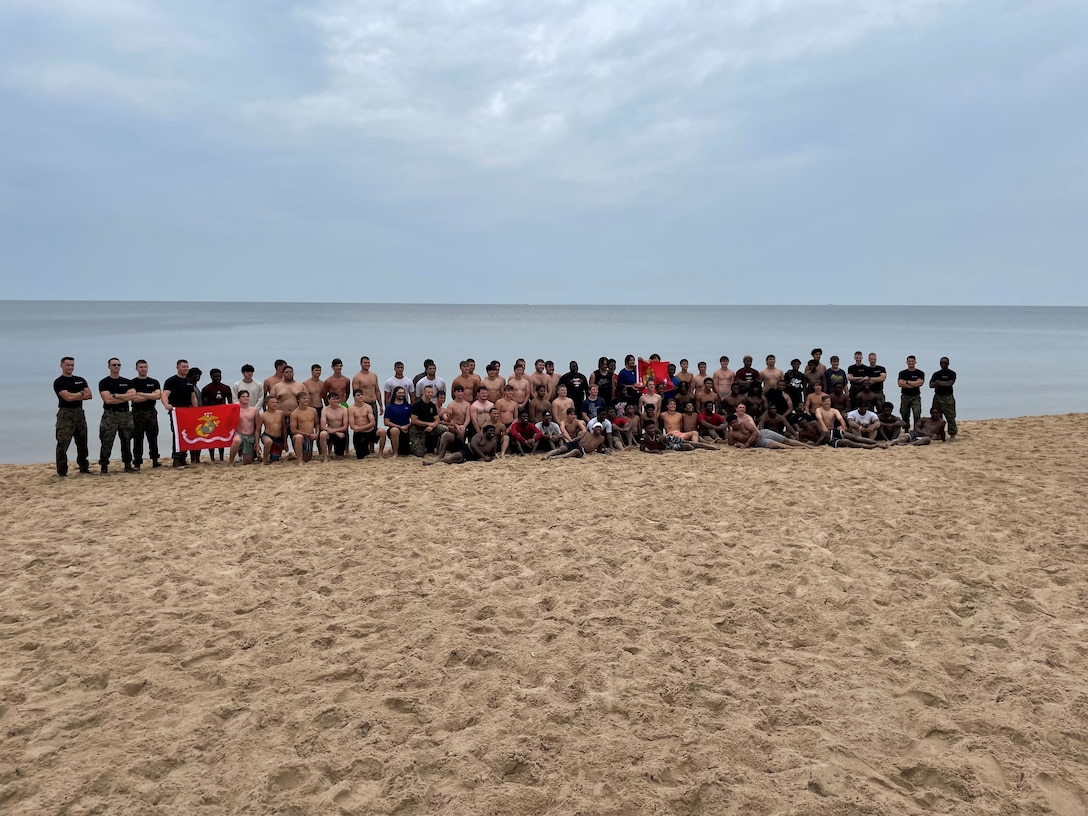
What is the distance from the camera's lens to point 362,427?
424 inches

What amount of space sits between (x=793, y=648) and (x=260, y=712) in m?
3.15

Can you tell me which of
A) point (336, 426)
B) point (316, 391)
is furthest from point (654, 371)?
point (316, 391)

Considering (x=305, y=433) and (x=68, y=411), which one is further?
(x=305, y=433)

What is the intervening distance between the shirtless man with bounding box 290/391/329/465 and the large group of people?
15 mm

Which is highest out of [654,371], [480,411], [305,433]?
[654,371]

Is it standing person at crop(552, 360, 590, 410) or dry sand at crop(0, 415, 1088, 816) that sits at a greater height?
standing person at crop(552, 360, 590, 410)

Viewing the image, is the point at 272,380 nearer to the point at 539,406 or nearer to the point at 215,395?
the point at 215,395

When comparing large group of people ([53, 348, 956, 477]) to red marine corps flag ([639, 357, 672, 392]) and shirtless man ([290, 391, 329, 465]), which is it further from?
red marine corps flag ([639, 357, 672, 392])

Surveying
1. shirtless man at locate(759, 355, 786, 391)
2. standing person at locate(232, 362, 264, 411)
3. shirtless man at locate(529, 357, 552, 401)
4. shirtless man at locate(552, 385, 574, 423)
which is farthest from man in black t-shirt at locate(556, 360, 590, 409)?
standing person at locate(232, 362, 264, 411)

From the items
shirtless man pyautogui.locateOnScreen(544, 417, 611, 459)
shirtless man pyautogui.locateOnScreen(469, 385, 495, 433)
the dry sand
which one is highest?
shirtless man pyautogui.locateOnScreen(469, 385, 495, 433)

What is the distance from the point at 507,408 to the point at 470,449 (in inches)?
44.6

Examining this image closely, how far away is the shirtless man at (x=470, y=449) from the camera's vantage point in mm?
10102

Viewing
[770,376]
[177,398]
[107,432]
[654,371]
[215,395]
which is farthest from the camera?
[654,371]

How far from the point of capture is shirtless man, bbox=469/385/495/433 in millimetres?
10945
